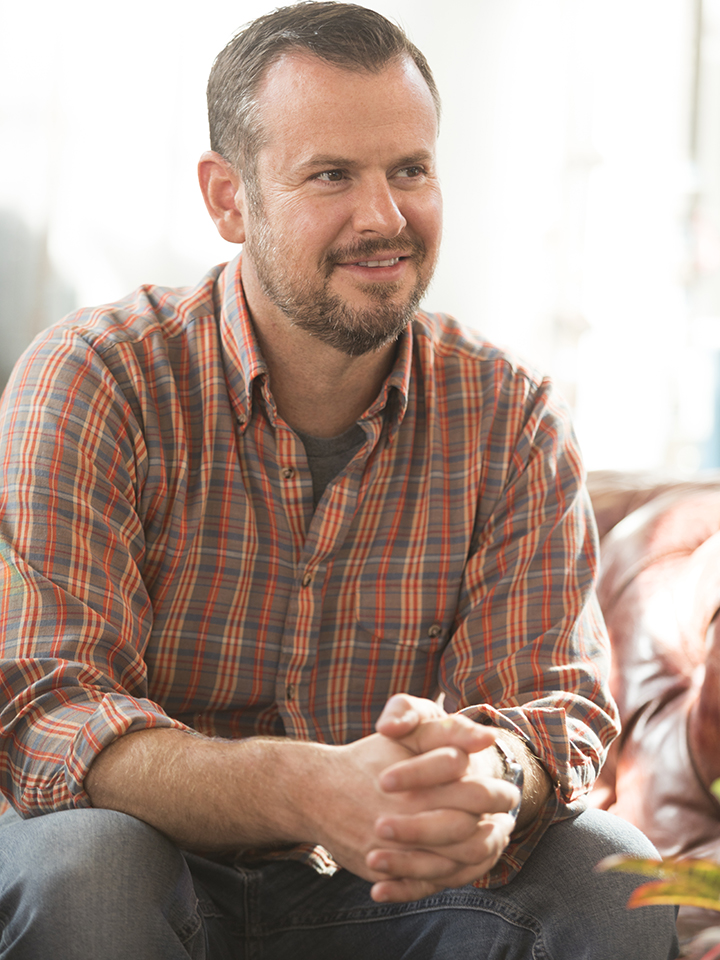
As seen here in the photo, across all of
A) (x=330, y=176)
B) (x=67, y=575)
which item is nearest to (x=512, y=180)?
(x=330, y=176)

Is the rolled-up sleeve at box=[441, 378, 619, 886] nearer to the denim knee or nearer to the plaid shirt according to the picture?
the plaid shirt

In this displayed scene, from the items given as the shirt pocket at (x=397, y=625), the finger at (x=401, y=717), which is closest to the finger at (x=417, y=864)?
the finger at (x=401, y=717)

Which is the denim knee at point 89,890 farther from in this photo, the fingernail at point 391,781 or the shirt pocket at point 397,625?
the shirt pocket at point 397,625

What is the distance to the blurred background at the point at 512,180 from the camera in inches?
71.8

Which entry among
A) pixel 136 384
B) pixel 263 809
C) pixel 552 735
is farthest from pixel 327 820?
pixel 136 384

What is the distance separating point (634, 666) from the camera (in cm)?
152

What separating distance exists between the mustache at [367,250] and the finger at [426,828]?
691 mm

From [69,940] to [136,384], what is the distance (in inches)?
24.9

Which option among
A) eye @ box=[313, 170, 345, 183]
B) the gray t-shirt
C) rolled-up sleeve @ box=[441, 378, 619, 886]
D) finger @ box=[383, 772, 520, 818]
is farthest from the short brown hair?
finger @ box=[383, 772, 520, 818]

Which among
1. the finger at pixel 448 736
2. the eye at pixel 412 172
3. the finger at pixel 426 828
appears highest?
the eye at pixel 412 172

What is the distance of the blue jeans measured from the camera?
0.90m

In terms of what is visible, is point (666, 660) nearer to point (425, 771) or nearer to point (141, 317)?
point (425, 771)

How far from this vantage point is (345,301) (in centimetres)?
131

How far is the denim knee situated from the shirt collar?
1.79 ft
